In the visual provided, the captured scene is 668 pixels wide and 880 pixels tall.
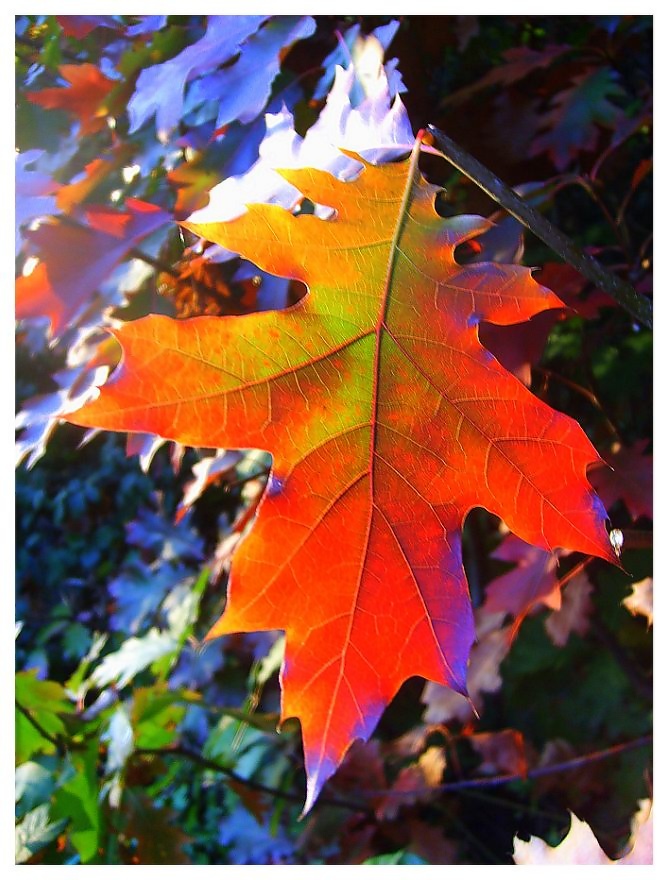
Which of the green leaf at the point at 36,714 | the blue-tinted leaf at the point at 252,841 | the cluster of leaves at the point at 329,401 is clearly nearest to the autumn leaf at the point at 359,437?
the cluster of leaves at the point at 329,401

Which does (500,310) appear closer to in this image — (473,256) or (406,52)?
(473,256)

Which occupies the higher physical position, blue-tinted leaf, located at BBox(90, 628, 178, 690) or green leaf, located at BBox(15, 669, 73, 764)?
green leaf, located at BBox(15, 669, 73, 764)

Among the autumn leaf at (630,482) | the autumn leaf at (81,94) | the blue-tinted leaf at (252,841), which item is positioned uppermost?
the autumn leaf at (81,94)

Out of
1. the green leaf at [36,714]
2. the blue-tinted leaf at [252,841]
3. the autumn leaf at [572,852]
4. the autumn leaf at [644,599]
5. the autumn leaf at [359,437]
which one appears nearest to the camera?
the autumn leaf at [359,437]

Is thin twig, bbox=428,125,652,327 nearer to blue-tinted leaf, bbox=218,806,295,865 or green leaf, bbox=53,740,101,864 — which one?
green leaf, bbox=53,740,101,864

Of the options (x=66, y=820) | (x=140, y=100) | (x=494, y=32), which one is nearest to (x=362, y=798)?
(x=66, y=820)

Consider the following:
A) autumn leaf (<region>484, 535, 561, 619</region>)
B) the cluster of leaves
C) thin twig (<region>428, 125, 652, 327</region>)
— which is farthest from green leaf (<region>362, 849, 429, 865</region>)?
thin twig (<region>428, 125, 652, 327</region>)

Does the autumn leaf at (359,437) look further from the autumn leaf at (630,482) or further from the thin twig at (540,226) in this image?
the autumn leaf at (630,482)
